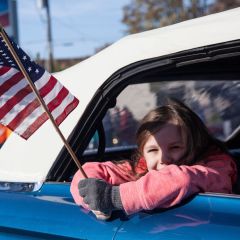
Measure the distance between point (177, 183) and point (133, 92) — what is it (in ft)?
9.17

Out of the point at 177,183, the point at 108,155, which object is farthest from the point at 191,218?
the point at 108,155

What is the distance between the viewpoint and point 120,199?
1.88m

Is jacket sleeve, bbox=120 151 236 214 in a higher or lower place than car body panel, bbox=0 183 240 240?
higher

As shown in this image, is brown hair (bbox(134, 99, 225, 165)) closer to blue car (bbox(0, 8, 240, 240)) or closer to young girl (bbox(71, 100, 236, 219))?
young girl (bbox(71, 100, 236, 219))

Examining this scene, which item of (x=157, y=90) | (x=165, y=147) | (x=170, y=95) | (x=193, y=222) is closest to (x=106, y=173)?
(x=165, y=147)

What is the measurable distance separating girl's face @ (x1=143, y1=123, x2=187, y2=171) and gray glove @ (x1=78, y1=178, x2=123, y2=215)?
34 cm

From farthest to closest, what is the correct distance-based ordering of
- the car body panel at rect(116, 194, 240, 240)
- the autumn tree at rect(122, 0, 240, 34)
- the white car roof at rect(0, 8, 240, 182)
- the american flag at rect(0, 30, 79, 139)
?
the autumn tree at rect(122, 0, 240, 34)
the american flag at rect(0, 30, 79, 139)
the white car roof at rect(0, 8, 240, 182)
the car body panel at rect(116, 194, 240, 240)

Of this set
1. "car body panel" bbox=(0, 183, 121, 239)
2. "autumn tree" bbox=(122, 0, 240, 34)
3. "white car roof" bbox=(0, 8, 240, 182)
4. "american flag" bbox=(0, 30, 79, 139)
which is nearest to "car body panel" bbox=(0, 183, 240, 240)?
"car body panel" bbox=(0, 183, 121, 239)

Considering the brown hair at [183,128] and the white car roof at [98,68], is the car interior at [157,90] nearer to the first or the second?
the white car roof at [98,68]

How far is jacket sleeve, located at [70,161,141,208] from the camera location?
209 centimetres

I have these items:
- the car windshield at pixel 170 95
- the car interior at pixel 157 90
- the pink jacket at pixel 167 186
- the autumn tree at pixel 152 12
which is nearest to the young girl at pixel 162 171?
the pink jacket at pixel 167 186

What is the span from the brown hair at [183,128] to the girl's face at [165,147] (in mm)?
20

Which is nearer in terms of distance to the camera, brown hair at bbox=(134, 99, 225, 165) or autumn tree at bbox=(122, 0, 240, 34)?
brown hair at bbox=(134, 99, 225, 165)

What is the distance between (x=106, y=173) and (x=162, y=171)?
0.34 m
